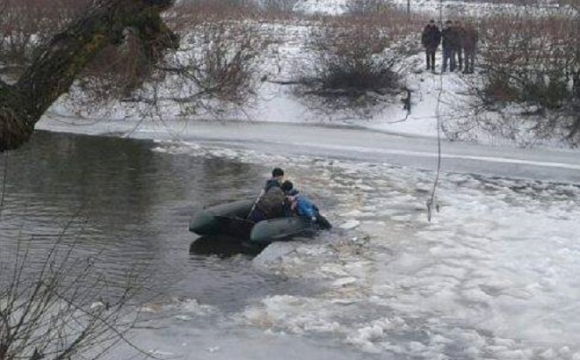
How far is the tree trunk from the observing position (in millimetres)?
4266

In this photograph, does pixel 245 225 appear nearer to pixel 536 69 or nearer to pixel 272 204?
pixel 272 204

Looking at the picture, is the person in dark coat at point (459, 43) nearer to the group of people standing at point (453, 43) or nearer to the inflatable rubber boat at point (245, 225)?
the group of people standing at point (453, 43)

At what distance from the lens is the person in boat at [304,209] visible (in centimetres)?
1495

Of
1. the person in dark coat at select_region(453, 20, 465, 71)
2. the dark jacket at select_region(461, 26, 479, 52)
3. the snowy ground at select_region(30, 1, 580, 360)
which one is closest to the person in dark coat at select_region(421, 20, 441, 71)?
the person in dark coat at select_region(453, 20, 465, 71)

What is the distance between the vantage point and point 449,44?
28.9 meters

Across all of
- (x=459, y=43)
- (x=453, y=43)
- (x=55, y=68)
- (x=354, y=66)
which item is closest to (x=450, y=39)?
(x=453, y=43)

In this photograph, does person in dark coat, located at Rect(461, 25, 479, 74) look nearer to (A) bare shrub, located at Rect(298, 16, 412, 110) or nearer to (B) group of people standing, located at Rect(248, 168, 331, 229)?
(A) bare shrub, located at Rect(298, 16, 412, 110)

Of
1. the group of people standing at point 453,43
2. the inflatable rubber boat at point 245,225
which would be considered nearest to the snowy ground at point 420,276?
the inflatable rubber boat at point 245,225

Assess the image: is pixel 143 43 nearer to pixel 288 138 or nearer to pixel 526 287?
pixel 526 287

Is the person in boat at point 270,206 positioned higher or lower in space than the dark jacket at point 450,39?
lower

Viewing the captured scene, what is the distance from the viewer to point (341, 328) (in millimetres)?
10656

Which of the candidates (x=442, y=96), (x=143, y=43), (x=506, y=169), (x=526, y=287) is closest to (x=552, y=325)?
(x=526, y=287)

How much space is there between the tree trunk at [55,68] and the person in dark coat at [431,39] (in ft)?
83.5

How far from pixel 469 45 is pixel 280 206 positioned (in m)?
15.6
